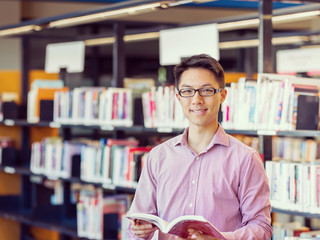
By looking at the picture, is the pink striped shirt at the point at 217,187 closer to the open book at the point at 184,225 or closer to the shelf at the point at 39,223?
the open book at the point at 184,225

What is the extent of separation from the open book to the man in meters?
0.08

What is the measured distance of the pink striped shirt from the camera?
235cm

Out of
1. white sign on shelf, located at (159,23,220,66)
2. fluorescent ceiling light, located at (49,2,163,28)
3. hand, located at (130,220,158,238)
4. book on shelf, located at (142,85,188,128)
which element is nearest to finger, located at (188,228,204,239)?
hand, located at (130,220,158,238)

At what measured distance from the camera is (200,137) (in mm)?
2496

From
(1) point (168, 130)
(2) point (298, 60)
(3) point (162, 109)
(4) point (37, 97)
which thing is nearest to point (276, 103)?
(1) point (168, 130)

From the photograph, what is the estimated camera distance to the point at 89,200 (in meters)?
5.37

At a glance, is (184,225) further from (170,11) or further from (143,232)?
(170,11)

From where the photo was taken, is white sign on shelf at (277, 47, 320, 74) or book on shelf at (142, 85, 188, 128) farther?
white sign on shelf at (277, 47, 320, 74)

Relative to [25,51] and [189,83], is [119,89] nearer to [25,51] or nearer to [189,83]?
[25,51]

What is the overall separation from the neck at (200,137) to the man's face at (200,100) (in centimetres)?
5

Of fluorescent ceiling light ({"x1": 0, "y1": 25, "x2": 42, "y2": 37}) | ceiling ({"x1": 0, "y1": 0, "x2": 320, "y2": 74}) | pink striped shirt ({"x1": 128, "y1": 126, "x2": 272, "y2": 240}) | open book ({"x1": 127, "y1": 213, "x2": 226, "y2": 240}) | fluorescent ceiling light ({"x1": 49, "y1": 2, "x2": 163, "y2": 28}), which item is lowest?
open book ({"x1": 127, "y1": 213, "x2": 226, "y2": 240})

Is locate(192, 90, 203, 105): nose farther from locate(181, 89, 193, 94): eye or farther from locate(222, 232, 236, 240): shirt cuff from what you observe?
locate(222, 232, 236, 240): shirt cuff

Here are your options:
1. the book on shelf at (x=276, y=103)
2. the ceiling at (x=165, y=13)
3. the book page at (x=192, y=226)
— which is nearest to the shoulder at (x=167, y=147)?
the book page at (x=192, y=226)

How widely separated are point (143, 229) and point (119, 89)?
291cm
